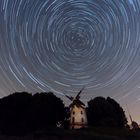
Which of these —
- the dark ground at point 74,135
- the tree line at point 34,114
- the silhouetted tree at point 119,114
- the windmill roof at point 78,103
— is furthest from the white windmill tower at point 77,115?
the dark ground at point 74,135

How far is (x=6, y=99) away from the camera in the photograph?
71062 mm

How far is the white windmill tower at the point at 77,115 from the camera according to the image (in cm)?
8269

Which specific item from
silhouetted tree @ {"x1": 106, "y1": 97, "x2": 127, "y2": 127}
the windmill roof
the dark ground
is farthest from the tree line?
the windmill roof

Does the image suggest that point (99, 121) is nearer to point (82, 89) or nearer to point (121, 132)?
point (121, 132)

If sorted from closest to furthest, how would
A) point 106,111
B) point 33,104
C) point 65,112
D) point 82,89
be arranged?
point 33,104, point 65,112, point 106,111, point 82,89

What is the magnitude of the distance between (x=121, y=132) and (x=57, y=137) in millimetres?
15657

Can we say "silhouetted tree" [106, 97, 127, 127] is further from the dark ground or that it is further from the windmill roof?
the dark ground

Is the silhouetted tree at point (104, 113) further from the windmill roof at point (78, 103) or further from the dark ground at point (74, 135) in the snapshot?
the dark ground at point (74, 135)

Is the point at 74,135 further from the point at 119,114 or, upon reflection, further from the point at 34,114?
the point at 119,114

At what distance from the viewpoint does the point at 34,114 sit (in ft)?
220

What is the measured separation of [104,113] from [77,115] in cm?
913

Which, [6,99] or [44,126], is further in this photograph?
[6,99]

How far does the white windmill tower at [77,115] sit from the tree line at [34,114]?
3.53 m

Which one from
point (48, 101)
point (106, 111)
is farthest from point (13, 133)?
point (106, 111)
